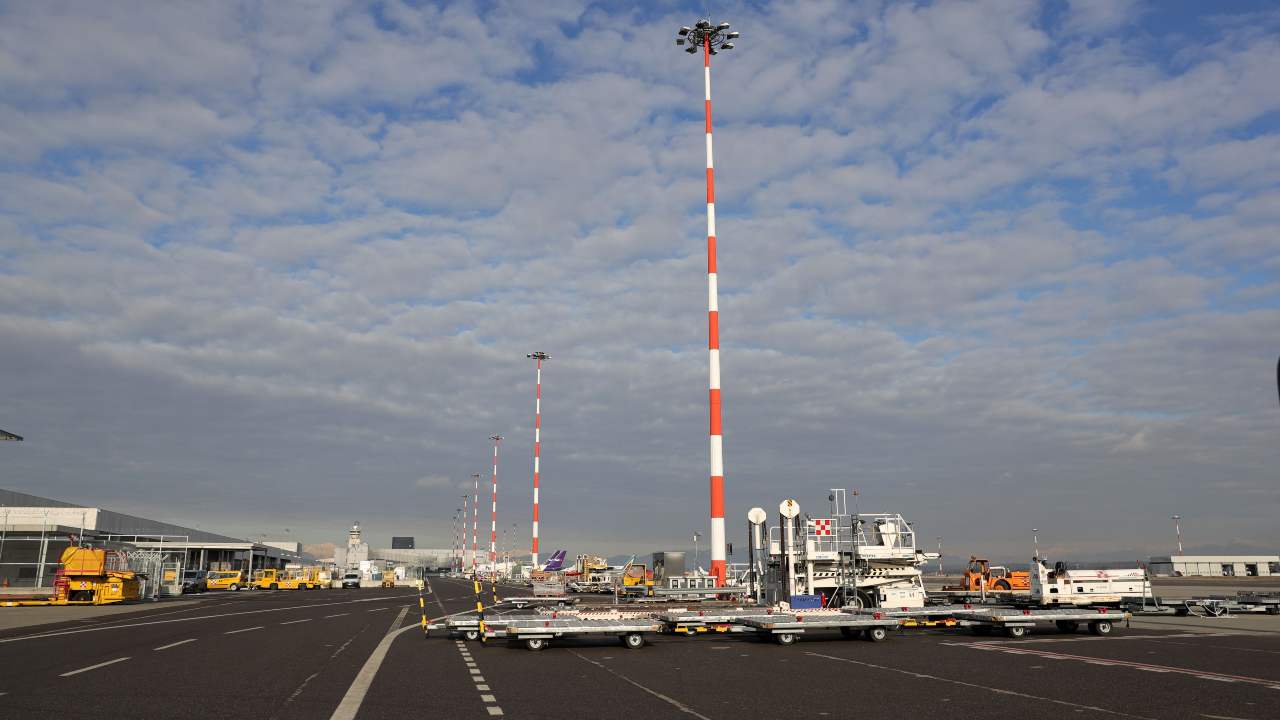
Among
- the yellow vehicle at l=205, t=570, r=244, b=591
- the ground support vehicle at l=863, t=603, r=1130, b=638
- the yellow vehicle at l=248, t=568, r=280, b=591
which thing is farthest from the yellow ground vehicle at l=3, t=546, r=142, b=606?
the ground support vehicle at l=863, t=603, r=1130, b=638

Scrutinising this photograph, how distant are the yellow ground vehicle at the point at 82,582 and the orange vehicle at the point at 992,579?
166 ft

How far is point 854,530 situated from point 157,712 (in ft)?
83.1

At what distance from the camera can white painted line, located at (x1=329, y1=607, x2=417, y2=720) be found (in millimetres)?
13273

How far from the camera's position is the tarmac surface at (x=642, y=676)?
13.8 metres

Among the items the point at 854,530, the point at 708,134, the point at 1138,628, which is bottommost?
the point at 1138,628

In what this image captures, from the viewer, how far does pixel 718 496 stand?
37125mm

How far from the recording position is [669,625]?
94.7ft

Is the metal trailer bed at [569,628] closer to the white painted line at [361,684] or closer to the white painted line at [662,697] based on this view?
the white painted line at [361,684]

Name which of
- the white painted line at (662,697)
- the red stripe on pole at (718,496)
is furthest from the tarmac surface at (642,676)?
the red stripe on pole at (718,496)

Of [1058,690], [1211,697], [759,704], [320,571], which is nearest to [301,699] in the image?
[759,704]

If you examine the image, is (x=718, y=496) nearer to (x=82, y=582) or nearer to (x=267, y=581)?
(x=82, y=582)

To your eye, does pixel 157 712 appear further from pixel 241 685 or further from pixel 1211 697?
pixel 1211 697

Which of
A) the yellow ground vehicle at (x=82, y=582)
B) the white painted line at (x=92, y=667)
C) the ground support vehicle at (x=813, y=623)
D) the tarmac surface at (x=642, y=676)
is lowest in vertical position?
the tarmac surface at (x=642, y=676)

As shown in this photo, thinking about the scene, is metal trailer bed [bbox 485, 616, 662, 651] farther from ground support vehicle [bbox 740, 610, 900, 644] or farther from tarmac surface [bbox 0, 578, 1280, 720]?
ground support vehicle [bbox 740, 610, 900, 644]
